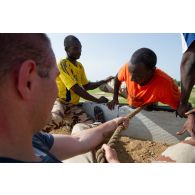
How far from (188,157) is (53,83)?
5.12 feet

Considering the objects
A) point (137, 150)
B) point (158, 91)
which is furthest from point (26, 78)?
point (158, 91)

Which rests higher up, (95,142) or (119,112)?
(95,142)

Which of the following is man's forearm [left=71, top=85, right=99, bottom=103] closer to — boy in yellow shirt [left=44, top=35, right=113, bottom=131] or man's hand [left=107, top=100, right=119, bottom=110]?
boy in yellow shirt [left=44, top=35, right=113, bottom=131]

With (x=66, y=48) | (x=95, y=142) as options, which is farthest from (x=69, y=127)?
(x=95, y=142)

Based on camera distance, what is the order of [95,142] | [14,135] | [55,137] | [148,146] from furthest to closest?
1. [148,146]
2. [95,142]
3. [55,137]
4. [14,135]

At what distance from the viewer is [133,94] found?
3.96 m

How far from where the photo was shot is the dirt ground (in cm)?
329

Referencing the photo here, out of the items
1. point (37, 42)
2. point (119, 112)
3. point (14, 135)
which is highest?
point (37, 42)

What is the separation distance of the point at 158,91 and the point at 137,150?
74 cm

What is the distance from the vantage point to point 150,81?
371 cm

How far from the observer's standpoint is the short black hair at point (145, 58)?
140 inches

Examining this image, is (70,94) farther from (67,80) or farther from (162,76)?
(162,76)

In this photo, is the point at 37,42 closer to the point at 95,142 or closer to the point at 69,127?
the point at 95,142

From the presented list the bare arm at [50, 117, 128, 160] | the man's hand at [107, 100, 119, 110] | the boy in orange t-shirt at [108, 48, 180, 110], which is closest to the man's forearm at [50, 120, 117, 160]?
the bare arm at [50, 117, 128, 160]
